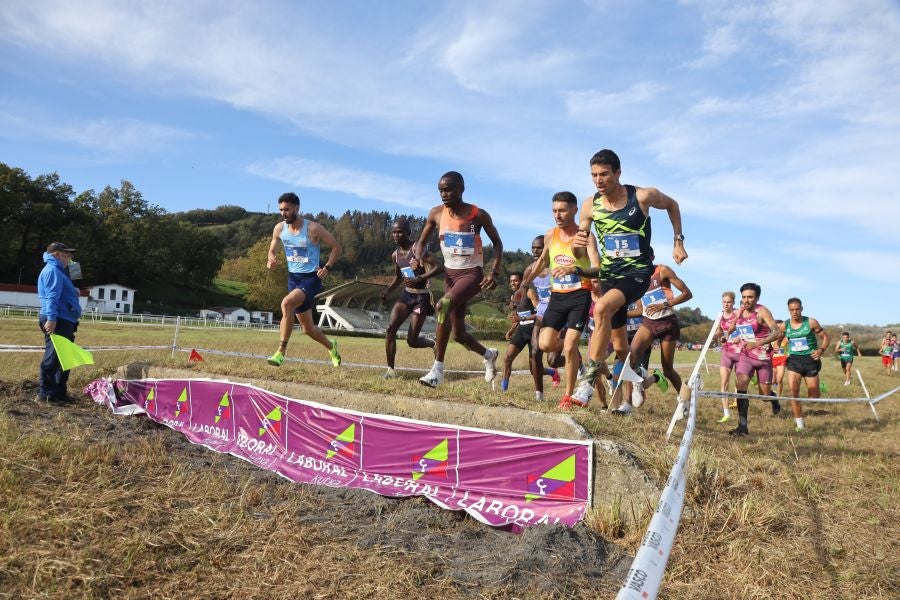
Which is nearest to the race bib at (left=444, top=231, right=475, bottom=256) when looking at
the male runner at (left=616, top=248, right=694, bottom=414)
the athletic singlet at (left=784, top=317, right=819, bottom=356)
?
the male runner at (left=616, top=248, right=694, bottom=414)

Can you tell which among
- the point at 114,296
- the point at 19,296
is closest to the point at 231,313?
the point at 114,296

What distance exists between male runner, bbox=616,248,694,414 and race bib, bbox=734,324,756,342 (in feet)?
5.64

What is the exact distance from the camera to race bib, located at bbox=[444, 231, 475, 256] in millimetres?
6371

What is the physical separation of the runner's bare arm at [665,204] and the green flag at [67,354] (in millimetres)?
7072

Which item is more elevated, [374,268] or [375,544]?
[374,268]

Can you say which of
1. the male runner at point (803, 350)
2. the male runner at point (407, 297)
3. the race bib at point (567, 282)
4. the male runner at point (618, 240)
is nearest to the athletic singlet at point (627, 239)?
the male runner at point (618, 240)

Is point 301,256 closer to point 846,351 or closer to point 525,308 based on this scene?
point 525,308

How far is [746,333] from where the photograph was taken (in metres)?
8.98

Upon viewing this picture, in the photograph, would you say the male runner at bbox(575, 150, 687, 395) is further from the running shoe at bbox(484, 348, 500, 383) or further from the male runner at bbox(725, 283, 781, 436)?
the male runner at bbox(725, 283, 781, 436)

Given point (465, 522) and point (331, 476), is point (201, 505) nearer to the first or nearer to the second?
point (331, 476)

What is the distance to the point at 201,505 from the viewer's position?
13.0ft

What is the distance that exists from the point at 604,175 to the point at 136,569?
14.8 feet

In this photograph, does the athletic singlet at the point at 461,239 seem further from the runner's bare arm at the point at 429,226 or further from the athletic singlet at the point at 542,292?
the athletic singlet at the point at 542,292

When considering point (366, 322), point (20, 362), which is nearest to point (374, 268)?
point (366, 322)
